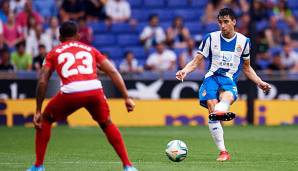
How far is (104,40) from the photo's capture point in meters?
27.4

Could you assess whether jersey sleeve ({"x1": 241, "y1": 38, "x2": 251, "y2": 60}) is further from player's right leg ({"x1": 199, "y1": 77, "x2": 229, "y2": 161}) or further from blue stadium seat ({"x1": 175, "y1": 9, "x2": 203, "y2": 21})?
blue stadium seat ({"x1": 175, "y1": 9, "x2": 203, "y2": 21})

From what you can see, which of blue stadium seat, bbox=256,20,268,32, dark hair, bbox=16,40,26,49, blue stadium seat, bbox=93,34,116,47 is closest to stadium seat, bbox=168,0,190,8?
blue stadium seat, bbox=256,20,268,32

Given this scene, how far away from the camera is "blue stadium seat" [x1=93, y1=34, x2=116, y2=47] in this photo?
89.7 ft

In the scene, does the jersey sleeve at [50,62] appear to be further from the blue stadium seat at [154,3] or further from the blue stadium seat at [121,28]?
the blue stadium seat at [154,3]

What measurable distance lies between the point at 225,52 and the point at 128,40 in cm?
1379

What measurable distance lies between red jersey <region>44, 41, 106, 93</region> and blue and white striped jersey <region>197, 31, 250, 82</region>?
3.51 metres

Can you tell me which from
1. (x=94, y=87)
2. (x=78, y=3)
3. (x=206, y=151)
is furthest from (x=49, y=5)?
(x=94, y=87)

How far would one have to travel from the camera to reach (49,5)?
27.8 metres

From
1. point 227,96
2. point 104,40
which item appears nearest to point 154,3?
point 104,40

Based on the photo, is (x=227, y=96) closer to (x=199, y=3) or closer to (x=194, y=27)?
(x=194, y=27)

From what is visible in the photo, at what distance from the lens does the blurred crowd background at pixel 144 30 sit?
81.4 feet

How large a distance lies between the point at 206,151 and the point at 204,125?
853 cm

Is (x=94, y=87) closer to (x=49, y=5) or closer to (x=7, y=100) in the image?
(x=7, y=100)

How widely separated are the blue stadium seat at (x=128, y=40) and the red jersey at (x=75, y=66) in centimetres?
1662
